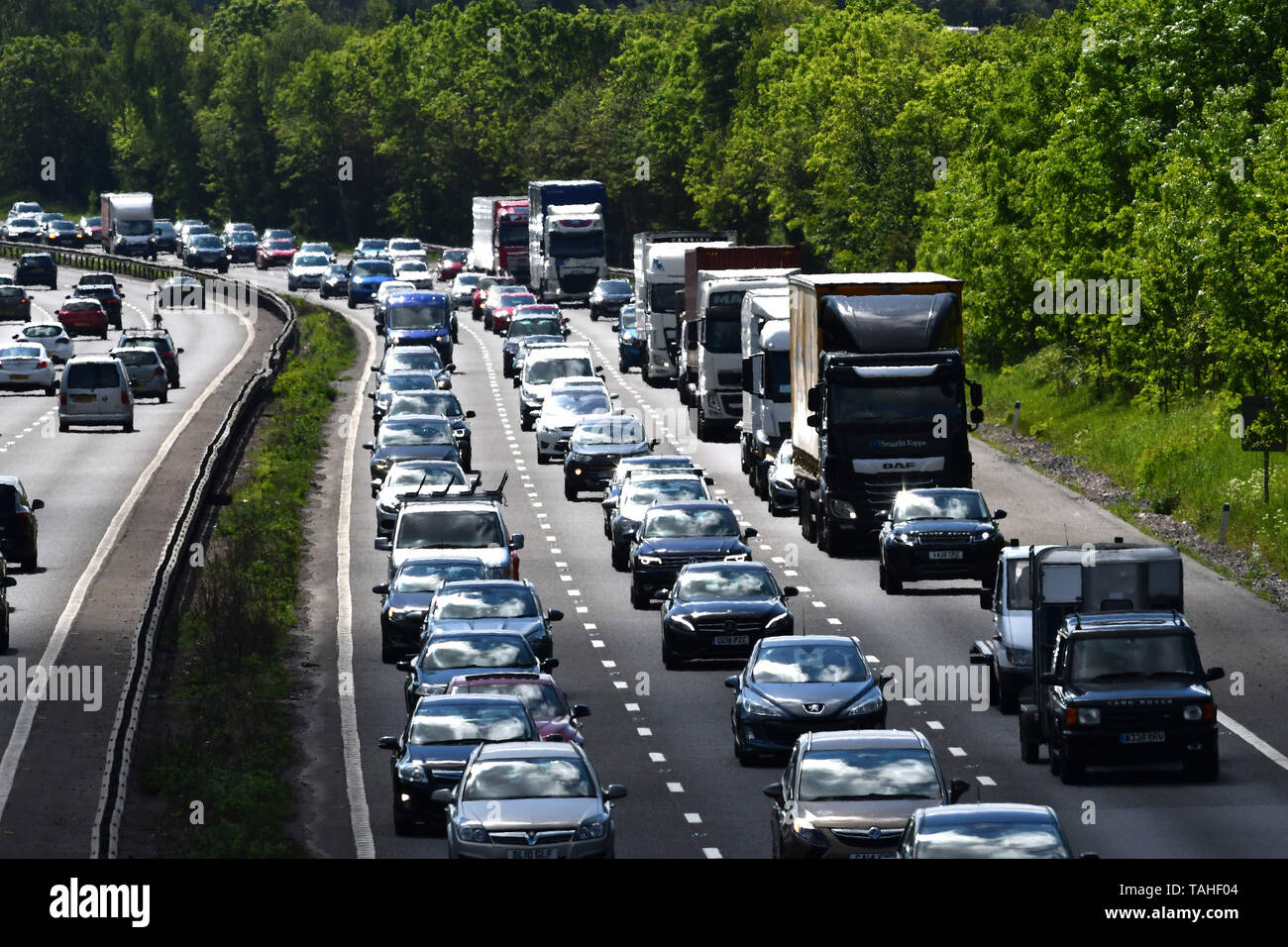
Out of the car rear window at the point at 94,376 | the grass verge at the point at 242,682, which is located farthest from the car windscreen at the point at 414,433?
the car rear window at the point at 94,376

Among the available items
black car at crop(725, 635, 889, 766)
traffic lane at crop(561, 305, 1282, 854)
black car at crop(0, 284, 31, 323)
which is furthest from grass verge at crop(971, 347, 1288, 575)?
black car at crop(0, 284, 31, 323)

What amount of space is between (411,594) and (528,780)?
1292cm

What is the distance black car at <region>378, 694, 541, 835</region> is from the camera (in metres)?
24.4

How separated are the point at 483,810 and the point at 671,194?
11301 cm

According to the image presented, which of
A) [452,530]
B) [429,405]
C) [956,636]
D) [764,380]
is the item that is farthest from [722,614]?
[429,405]

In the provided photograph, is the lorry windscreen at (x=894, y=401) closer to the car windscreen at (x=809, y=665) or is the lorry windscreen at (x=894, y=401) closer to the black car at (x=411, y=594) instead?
the black car at (x=411, y=594)

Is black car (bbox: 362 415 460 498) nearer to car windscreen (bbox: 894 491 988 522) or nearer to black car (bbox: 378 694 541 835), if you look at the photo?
car windscreen (bbox: 894 491 988 522)

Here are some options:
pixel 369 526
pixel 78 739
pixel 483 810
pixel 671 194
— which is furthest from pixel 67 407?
pixel 671 194

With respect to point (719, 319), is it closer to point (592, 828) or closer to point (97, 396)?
point (97, 396)

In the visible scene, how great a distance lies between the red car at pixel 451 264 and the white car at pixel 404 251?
1.27 meters

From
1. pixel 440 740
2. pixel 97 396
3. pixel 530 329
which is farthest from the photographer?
pixel 530 329

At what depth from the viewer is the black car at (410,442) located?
170ft

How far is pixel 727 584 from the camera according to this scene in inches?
1337

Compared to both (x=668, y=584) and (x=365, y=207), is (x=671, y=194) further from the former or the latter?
(x=668, y=584)
